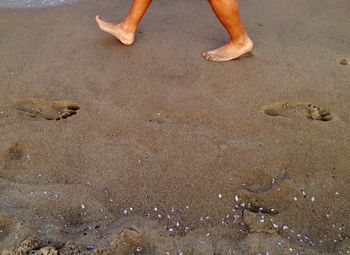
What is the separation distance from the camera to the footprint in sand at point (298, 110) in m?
2.47

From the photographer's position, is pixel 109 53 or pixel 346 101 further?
pixel 109 53

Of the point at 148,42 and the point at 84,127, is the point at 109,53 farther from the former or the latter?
the point at 84,127

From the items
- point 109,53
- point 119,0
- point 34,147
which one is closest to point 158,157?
point 34,147

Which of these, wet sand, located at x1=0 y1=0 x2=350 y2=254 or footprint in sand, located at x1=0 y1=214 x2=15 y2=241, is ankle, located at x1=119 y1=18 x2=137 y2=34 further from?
footprint in sand, located at x1=0 y1=214 x2=15 y2=241

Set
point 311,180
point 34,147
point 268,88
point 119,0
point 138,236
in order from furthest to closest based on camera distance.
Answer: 1. point 119,0
2. point 268,88
3. point 34,147
4. point 311,180
5. point 138,236

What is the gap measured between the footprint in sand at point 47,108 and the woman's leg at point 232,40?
1006mm

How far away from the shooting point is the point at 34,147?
2.21 meters

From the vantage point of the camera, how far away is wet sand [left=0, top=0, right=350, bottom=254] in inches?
71.4

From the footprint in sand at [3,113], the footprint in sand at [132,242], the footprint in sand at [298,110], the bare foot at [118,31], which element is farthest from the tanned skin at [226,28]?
the footprint in sand at [132,242]

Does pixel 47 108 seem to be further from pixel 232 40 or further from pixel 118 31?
pixel 232 40

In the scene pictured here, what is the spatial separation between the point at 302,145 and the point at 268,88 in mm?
536

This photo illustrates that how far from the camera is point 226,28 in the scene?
9.41 feet

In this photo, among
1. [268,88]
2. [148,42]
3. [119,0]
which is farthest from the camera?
[119,0]

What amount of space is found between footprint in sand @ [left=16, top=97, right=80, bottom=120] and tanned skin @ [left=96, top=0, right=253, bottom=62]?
754 mm
